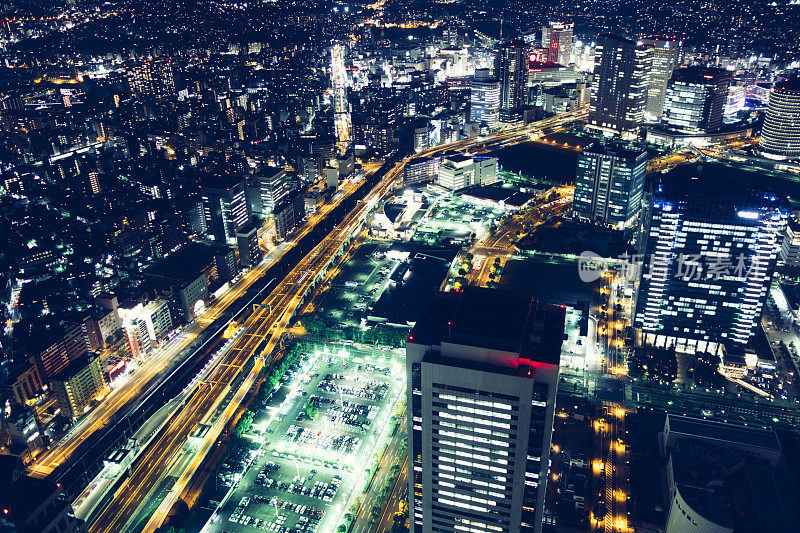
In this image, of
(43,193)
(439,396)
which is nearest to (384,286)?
(439,396)

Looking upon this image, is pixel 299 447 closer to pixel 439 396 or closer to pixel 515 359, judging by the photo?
pixel 439 396

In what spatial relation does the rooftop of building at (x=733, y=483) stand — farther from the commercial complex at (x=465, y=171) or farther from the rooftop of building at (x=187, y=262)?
the commercial complex at (x=465, y=171)

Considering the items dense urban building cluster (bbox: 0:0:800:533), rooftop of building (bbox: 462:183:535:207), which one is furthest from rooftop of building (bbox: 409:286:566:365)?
rooftop of building (bbox: 462:183:535:207)

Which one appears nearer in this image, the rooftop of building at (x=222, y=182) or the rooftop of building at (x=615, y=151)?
the rooftop of building at (x=222, y=182)

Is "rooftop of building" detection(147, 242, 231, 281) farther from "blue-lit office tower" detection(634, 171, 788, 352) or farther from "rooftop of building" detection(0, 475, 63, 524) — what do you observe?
"blue-lit office tower" detection(634, 171, 788, 352)

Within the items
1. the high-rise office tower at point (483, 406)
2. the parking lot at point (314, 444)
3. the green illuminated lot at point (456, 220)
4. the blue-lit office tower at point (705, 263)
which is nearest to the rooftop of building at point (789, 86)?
the green illuminated lot at point (456, 220)
